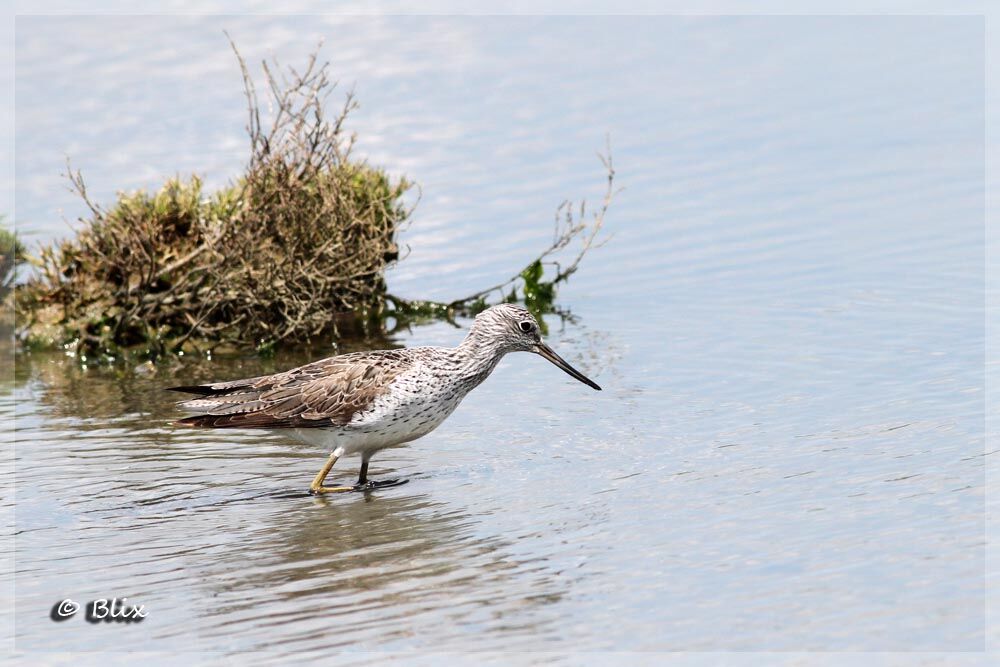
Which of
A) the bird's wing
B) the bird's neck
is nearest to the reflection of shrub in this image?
the bird's wing

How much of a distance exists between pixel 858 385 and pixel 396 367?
375 cm

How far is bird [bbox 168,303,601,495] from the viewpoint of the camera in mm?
10641

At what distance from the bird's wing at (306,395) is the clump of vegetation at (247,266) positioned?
3722 mm

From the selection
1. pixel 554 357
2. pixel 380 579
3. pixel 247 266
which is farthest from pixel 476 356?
pixel 247 266

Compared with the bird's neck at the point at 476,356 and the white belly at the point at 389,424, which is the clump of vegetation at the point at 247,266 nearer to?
the bird's neck at the point at 476,356

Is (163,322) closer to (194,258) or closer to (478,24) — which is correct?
(194,258)

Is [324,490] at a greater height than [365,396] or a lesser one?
lesser

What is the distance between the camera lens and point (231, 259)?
48.6 ft

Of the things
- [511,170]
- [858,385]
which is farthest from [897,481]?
[511,170]

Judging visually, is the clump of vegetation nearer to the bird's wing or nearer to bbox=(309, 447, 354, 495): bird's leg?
the bird's wing

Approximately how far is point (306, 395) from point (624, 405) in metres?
2.72

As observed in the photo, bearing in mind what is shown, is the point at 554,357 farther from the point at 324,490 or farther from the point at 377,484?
the point at 324,490

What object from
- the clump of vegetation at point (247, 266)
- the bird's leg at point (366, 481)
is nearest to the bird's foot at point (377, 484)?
the bird's leg at point (366, 481)

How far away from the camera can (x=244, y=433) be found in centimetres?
1242
